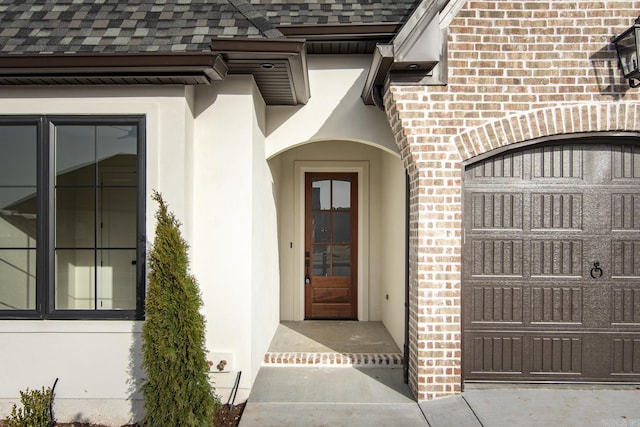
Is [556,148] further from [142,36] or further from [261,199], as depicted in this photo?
[142,36]

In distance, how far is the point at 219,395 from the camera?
14.9 ft

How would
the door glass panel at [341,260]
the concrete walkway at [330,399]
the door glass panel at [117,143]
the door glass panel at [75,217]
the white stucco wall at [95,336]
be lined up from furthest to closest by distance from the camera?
the door glass panel at [341,260] → the door glass panel at [75,217] → the door glass panel at [117,143] → the white stucco wall at [95,336] → the concrete walkway at [330,399]

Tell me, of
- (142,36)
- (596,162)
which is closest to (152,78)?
(142,36)

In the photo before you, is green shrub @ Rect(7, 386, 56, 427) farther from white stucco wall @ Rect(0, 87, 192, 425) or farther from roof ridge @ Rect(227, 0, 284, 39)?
roof ridge @ Rect(227, 0, 284, 39)

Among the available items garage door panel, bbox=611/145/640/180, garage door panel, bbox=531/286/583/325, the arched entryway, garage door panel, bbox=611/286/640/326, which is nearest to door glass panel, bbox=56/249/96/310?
the arched entryway

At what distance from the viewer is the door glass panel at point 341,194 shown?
7.55 meters

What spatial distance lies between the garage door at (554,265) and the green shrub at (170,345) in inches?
104

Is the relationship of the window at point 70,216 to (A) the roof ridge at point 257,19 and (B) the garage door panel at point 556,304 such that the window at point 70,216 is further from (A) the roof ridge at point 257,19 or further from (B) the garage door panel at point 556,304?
(B) the garage door panel at point 556,304

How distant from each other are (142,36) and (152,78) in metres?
0.46

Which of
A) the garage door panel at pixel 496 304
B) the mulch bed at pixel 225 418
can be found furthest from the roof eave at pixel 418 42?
the mulch bed at pixel 225 418

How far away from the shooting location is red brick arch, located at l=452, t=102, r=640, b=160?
4332mm

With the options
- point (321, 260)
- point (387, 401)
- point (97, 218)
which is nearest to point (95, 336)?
point (97, 218)

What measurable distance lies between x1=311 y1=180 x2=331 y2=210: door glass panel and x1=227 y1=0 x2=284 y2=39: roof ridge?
348cm

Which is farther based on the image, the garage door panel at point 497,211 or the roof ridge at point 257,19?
the garage door panel at point 497,211
